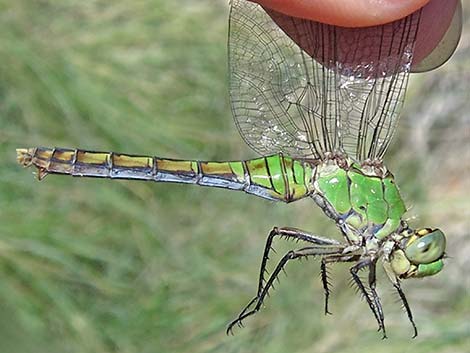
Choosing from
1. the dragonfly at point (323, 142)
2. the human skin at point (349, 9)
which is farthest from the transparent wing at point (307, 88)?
the human skin at point (349, 9)

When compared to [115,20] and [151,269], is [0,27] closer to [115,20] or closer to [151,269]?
[115,20]

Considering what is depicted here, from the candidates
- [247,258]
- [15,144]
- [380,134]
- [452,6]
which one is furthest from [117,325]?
[452,6]

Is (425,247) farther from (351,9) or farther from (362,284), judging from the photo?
(351,9)

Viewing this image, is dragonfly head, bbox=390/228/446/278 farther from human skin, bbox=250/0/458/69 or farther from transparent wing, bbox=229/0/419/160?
human skin, bbox=250/0/458/69

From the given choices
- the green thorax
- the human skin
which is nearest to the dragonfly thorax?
the green thorax

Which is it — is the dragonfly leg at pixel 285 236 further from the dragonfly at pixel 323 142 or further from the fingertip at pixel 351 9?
the fingertip at pixel 351 9
